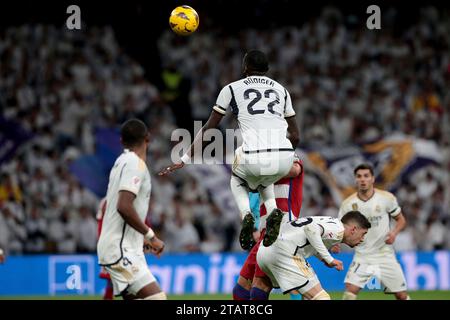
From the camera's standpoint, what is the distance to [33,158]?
2144 centimetres

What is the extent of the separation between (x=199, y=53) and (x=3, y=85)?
500cm

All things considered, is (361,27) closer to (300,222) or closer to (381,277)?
(381,277)

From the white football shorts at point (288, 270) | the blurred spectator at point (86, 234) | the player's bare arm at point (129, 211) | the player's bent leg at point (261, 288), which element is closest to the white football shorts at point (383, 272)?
the player's bent leg at point (261, 288)

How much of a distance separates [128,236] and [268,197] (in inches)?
86.6

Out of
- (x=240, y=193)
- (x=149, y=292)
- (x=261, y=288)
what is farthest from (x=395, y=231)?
(x=149, y=292)

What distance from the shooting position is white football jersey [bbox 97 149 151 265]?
29.0 ft

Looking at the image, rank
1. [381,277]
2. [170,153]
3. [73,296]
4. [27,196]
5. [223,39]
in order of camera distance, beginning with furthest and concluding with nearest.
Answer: [223,39] < [170,153] < [27,196] < [73,296] < [381,277]

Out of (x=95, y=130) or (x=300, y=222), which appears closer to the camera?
(x=300, y=222)

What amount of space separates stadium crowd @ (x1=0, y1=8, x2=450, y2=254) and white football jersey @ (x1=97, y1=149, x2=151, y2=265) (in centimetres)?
1125

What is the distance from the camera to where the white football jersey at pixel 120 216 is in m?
8.83

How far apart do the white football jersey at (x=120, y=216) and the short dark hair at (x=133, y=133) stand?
0.54 feet

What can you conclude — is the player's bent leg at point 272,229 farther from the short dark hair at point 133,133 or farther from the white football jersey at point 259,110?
the short dark hair at point 133,133

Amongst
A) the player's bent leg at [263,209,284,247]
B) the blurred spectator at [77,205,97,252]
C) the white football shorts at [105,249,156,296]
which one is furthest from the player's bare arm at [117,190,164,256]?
the blurred spectator at [77,205,97,252]

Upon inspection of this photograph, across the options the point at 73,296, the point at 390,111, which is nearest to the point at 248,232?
the point at 73,296
